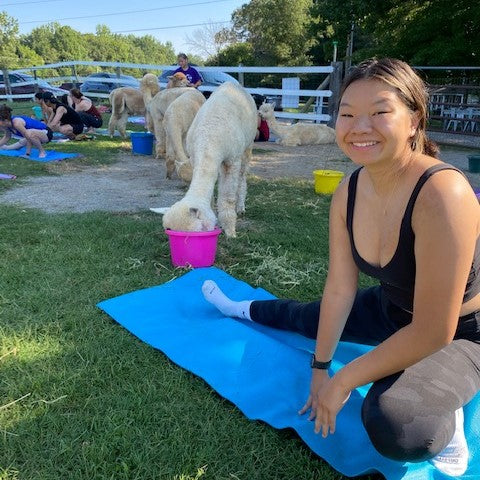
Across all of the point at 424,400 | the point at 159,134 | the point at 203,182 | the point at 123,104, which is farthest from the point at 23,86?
the point at 424,400

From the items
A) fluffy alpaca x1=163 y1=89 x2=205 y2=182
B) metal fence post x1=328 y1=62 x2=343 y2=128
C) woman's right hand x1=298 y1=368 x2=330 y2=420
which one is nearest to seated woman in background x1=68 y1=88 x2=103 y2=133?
fluffy alpaca x1=163 y1=89 x2=205 y2=182

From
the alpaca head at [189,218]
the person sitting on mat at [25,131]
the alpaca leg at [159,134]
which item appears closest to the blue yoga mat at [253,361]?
the alpaca head at [189,218]

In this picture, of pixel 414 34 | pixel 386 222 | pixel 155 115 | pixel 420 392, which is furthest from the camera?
pixel 414 34

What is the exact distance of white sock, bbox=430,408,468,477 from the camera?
169cm

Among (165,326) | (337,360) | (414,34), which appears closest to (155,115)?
(165,326)

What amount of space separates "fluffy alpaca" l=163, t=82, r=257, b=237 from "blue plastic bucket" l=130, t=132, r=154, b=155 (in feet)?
14.5

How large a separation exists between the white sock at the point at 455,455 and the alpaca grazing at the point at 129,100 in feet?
30.7

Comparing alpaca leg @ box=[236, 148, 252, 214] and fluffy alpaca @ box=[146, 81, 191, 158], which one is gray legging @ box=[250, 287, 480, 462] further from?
fluffy alpaca @ box=[146, 81, 191, 158]

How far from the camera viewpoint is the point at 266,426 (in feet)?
6.51

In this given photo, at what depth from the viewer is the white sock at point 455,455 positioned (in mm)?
1686

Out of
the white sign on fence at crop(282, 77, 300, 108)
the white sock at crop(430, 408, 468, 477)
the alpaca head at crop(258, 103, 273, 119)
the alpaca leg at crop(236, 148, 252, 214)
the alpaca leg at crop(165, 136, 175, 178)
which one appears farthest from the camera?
the white sign on fence at crop(282, 77, 300, 108)

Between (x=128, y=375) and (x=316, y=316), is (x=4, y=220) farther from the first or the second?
(x=316, y=316)

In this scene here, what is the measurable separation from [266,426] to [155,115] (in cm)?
729

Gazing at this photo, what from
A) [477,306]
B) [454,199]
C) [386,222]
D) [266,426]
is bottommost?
[266,426]
